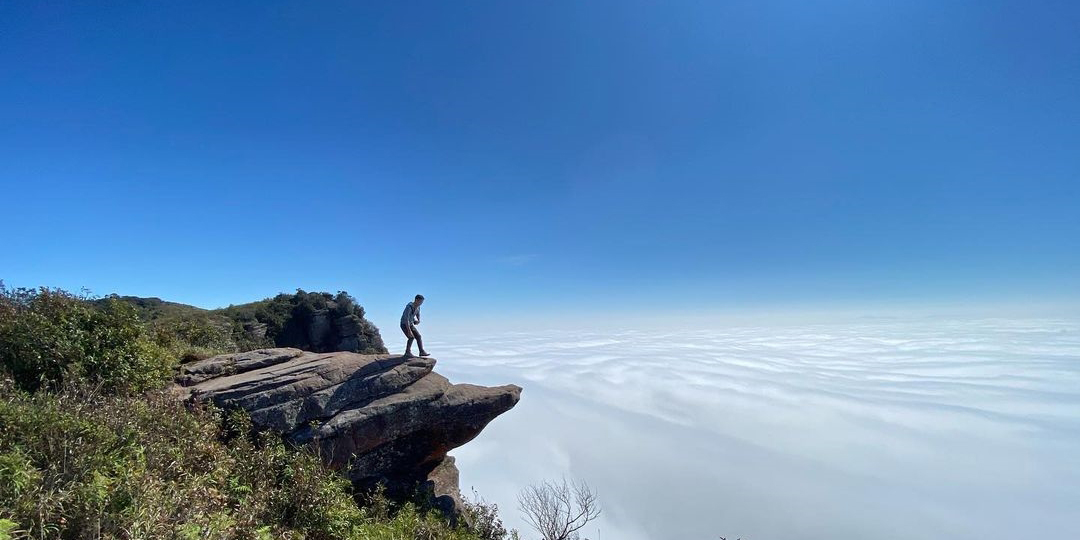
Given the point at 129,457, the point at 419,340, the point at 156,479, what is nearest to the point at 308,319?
the point at 419,340

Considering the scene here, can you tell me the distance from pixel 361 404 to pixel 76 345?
672cm

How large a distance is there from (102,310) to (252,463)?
6624 millimetres

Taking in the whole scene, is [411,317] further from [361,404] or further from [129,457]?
[129,457]

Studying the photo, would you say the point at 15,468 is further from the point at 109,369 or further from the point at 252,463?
the point at 109,369

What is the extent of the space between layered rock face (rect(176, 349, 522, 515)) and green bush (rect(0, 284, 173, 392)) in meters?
1.17

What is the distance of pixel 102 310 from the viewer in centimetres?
1107

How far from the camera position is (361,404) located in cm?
1234

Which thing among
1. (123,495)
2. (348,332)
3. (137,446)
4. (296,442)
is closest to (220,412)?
(296,442)

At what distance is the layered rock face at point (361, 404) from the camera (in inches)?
442

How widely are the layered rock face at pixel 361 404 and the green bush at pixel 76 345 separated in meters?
1.17

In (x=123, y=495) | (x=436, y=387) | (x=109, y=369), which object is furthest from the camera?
(x=436, y=387)

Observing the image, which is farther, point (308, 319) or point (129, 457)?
point (308, 319)

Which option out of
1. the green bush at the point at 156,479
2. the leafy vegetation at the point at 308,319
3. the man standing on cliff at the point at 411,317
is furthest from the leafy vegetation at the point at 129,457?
the leafy vegetation at the point at 308,319

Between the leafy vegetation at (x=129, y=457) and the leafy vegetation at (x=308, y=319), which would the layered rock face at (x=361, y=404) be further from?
the leafy vegetation at (x=308, y=319)
